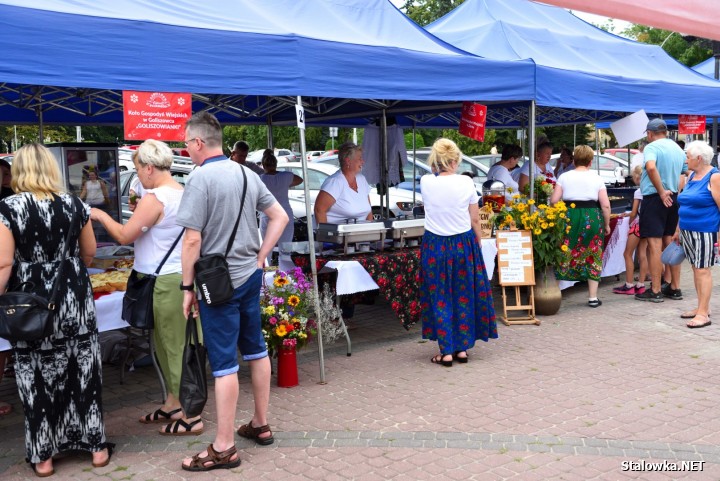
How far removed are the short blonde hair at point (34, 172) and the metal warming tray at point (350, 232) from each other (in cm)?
257

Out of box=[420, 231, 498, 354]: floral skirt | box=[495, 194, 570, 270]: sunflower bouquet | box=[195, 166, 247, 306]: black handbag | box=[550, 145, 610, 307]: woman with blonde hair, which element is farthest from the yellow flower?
box=[550, 145, 610, 307]: woman with blonde hair

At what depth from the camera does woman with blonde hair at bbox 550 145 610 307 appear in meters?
7.60

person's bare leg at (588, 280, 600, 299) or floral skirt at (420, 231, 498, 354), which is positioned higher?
floral skirt at (420, 231, 498, 354)

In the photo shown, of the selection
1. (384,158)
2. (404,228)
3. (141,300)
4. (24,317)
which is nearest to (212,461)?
(141,300)

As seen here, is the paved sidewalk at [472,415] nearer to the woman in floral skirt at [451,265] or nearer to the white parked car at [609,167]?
the woman in floral skirt at [451,265]

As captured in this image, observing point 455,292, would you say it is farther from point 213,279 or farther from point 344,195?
point 213,279

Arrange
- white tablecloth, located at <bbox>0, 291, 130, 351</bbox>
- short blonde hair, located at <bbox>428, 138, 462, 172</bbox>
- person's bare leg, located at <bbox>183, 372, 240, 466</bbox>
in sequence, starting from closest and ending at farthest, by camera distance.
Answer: person's bare leg, located at <bbox>183, 372, 240, 466</bbox>, white tablecloth, located at <bbox>0, 291, 130, 351</bbox>, short blonde hair, located at <bbox>428, 138, 462, 172</bbox>

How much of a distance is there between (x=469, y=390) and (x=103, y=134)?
160 feet

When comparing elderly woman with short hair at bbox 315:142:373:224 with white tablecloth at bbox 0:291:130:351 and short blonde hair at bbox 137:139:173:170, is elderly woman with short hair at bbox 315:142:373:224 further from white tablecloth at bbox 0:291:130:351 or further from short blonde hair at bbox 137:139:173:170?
short blonde hair at bbox 137:139:173:170

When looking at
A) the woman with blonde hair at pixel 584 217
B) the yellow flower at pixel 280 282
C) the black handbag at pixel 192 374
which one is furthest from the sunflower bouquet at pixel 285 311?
the woman with blonde hair at pixel 584 217

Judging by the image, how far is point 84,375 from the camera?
3.83 meters

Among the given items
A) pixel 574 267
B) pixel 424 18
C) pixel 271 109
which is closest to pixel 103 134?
pixel 424 18

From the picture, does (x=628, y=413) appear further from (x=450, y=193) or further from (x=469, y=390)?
(x=450, y=193)

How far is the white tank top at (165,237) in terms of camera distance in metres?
4.13
